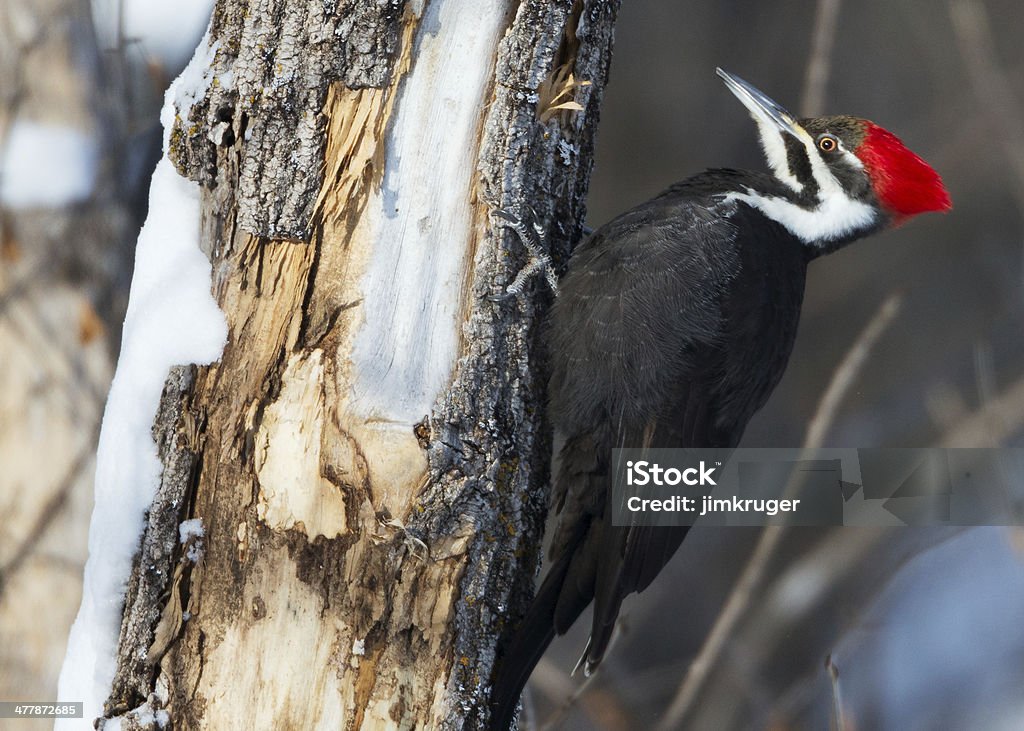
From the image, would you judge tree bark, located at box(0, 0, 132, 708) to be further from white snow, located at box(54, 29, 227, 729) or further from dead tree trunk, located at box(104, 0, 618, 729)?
dead tree trunk, located at box(104, 0, 618, 729)

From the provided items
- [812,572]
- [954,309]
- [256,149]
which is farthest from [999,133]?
[256,149]

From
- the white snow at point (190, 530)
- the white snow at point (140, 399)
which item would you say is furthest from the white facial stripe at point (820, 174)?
the white snow at point (190, 530)

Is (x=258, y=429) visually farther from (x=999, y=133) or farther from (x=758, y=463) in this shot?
(x=999, y=133)

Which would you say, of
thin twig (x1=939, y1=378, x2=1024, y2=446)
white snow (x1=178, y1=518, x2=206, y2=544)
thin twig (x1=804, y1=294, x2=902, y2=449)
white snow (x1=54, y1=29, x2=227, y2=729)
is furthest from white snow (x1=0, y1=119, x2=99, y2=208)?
thin twig (x1=939, y1=378, x2=1024, y2=446)

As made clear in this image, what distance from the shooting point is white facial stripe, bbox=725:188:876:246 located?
222 cm

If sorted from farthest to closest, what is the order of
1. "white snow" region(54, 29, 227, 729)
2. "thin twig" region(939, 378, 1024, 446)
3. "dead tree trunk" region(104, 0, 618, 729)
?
"thin twig" region(939, 378, 1024, 446) → "white snow" region(54, 29, 227, 729) → "dead tree trunk" region(104, 0, 618, 729)

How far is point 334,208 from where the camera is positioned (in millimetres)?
1568

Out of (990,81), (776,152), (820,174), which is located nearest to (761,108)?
(776,152)

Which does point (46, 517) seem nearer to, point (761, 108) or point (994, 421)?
point (761, 108)

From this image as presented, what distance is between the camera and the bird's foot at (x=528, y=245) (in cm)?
162

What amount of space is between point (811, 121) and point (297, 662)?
6.20 ft

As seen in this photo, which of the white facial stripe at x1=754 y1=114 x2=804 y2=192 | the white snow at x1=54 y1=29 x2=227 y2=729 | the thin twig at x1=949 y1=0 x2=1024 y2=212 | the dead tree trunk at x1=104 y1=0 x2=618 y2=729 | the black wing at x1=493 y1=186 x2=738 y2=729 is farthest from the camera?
the thin twig at x1=949 y1=0 x2=1024 y2=212

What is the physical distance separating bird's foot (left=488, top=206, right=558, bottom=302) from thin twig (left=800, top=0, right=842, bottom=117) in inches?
77.6

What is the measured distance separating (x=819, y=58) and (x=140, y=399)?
2828 millimetres
